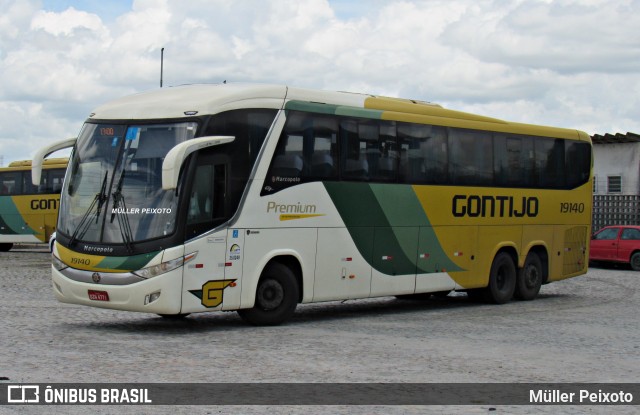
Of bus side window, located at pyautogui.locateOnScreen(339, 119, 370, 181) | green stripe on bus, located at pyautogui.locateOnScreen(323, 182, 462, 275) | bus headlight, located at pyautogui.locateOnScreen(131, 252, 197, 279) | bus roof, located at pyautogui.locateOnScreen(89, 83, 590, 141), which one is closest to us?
bus headlight, located at pyautogui.locateOnScreen(131, 252, 197, 279)

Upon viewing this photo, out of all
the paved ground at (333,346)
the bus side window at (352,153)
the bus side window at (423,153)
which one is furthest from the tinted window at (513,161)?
the bus side window at (352,153)

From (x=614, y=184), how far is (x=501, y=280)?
24643mm

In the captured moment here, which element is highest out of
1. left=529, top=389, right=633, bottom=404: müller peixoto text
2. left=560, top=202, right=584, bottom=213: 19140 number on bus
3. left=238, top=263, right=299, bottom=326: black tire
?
left=560, top=202, right=584, bottom=213: 19140 number on bus

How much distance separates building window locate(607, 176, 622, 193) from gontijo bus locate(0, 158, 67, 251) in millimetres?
22029

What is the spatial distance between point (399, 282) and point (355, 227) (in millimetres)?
1592

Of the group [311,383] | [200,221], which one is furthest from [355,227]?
[311,383]

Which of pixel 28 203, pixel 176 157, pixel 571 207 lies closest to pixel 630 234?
pixel 571 207

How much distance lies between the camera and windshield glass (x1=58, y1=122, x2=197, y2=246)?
49.8 feet

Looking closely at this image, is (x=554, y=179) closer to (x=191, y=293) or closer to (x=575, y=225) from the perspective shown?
(x=575, y=225)

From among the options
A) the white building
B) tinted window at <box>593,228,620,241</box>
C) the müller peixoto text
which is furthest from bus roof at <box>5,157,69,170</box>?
the müller peixoto text

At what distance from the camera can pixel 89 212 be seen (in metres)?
15.6

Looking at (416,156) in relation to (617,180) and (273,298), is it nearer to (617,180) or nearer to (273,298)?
(273,298)

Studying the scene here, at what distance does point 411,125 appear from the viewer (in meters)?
19.5

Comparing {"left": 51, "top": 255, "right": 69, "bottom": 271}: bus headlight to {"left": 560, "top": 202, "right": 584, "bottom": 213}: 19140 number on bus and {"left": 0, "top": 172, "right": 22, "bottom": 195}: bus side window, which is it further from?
{"left": 0, "top": 172, "right": 22, "bottom": 195}: bus side window
